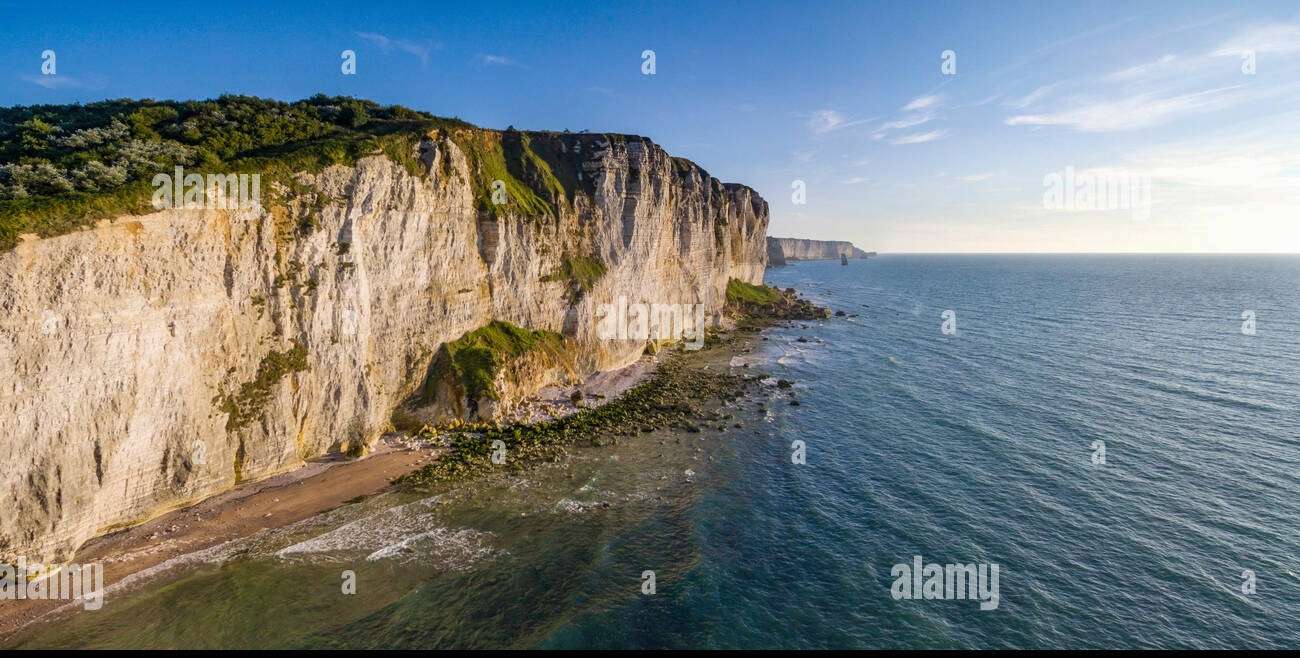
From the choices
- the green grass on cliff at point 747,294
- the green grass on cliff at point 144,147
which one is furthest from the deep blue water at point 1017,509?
the green grass on cliff at point 747,294

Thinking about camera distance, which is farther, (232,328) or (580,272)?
(580,272)

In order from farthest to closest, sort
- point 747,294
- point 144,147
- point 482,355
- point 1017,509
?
point 747,294
point 482,355
point 144,147
point 1017,509

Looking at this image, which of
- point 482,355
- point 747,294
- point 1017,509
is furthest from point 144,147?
point 747,294

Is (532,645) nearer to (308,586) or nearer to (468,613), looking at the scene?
(468,613)

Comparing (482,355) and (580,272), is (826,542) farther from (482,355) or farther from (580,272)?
(580,272)

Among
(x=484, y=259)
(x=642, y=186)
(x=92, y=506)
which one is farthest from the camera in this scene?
(x=642, y=186)

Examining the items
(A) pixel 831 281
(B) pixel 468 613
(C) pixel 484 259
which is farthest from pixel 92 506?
→ (A) pixel 831 281
